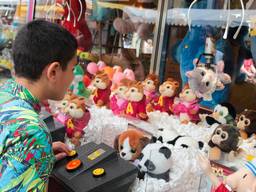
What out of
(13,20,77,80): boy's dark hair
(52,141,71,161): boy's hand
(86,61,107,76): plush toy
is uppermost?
(13,20,77,80): boy's dark hair

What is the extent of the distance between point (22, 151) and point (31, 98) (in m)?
0.15

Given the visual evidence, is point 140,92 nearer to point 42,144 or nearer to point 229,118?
point 229,118

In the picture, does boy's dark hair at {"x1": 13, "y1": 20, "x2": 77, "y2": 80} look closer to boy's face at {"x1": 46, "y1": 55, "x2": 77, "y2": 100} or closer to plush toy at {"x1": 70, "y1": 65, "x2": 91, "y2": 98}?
boy's face at {"x1": 46, "y1": 55, "x2": 77, "y2": 100}

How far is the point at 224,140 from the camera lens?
1396 mm

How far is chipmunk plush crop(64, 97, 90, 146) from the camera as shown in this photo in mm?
1644

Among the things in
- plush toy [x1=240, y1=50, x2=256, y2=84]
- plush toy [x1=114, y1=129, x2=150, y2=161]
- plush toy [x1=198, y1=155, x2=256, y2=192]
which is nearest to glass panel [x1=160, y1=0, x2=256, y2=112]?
plush toy [x1=240, y1=50, x2=256, y2=84]

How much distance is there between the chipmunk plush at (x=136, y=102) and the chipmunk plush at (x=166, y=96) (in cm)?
17

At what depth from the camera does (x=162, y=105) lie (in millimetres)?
2105

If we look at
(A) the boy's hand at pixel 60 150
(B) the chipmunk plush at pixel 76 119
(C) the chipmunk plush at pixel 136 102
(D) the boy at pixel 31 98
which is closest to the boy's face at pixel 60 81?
(D) the boy at pixel 31 98

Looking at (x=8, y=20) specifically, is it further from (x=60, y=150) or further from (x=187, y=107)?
(x=60, y=150)

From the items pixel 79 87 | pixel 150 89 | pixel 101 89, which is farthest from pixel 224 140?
pixel 79 87

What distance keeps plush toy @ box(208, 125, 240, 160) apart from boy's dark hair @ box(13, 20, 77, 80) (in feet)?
2.33

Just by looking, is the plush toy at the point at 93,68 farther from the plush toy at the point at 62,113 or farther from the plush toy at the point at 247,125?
the plush toy at the point at 247,125

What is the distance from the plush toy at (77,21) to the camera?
280 cm
